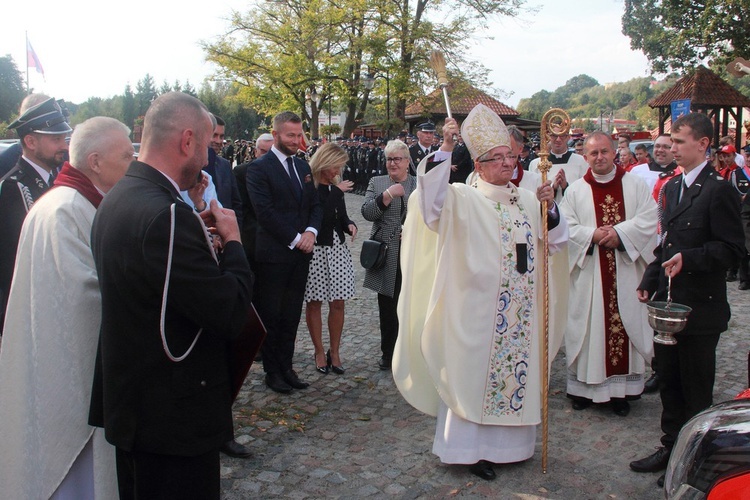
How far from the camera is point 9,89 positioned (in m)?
60.8

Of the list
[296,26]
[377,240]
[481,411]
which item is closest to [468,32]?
[296,26]

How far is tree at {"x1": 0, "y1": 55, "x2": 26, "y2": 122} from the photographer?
193 ft

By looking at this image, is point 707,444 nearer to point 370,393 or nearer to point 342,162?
point 370,393

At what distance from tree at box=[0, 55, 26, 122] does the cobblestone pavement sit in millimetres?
63996

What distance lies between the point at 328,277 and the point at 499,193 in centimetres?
202

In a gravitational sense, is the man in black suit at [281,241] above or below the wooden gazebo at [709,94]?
below

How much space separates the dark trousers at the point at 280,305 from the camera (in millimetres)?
4977

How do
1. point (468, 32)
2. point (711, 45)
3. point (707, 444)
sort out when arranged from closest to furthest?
point (707, 444)
point (711, 45)
point (468, 32)

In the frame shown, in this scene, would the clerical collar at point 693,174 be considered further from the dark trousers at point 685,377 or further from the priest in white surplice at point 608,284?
the priest in white surplice at point 608,284

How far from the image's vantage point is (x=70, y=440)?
2.61 meters

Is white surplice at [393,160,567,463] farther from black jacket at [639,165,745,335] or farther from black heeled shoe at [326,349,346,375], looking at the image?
black heeled shoe at [326,349,346,375]

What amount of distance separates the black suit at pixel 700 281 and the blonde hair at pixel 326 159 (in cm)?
266

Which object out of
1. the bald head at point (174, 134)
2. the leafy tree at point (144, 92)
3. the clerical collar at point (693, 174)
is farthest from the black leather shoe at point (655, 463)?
the leafy tree at point (144, 92)

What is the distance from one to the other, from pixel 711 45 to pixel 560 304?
24.3 m
